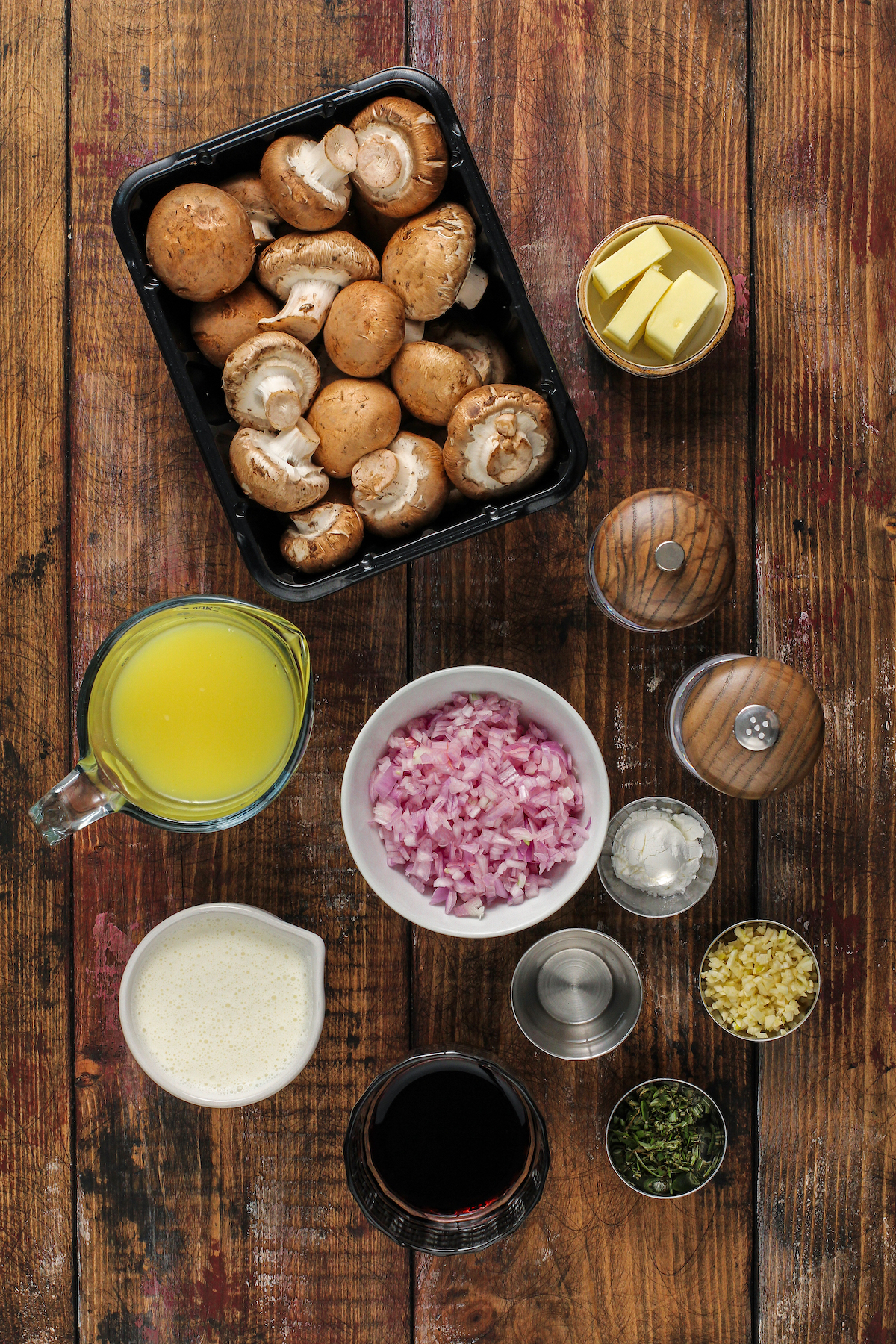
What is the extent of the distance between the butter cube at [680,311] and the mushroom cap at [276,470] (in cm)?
46

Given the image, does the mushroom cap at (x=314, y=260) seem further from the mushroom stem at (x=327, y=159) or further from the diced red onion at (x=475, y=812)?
the diced red onion at (x=475, y=812)

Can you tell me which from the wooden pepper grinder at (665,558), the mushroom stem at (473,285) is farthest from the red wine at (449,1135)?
the mushroom stem at (473,285)

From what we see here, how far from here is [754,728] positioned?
1.05 m

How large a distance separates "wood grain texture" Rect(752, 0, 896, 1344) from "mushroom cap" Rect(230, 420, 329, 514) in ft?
2.04

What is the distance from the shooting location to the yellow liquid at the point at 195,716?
1067 millimetres

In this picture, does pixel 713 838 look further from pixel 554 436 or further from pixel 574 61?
pixel 574 61

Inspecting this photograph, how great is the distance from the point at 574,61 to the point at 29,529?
0.97 metres

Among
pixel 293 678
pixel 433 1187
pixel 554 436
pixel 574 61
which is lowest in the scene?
pixel 433 1187

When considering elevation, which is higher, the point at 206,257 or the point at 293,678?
the point at 206,257

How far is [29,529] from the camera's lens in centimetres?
123

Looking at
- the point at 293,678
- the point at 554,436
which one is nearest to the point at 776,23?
the point at 554,436

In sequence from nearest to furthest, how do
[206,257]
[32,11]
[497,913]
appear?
[206,257] → [497,913] → [32,11]

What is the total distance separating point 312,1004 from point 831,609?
88 cm

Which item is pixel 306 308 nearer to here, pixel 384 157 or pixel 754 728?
pixel 384 157
